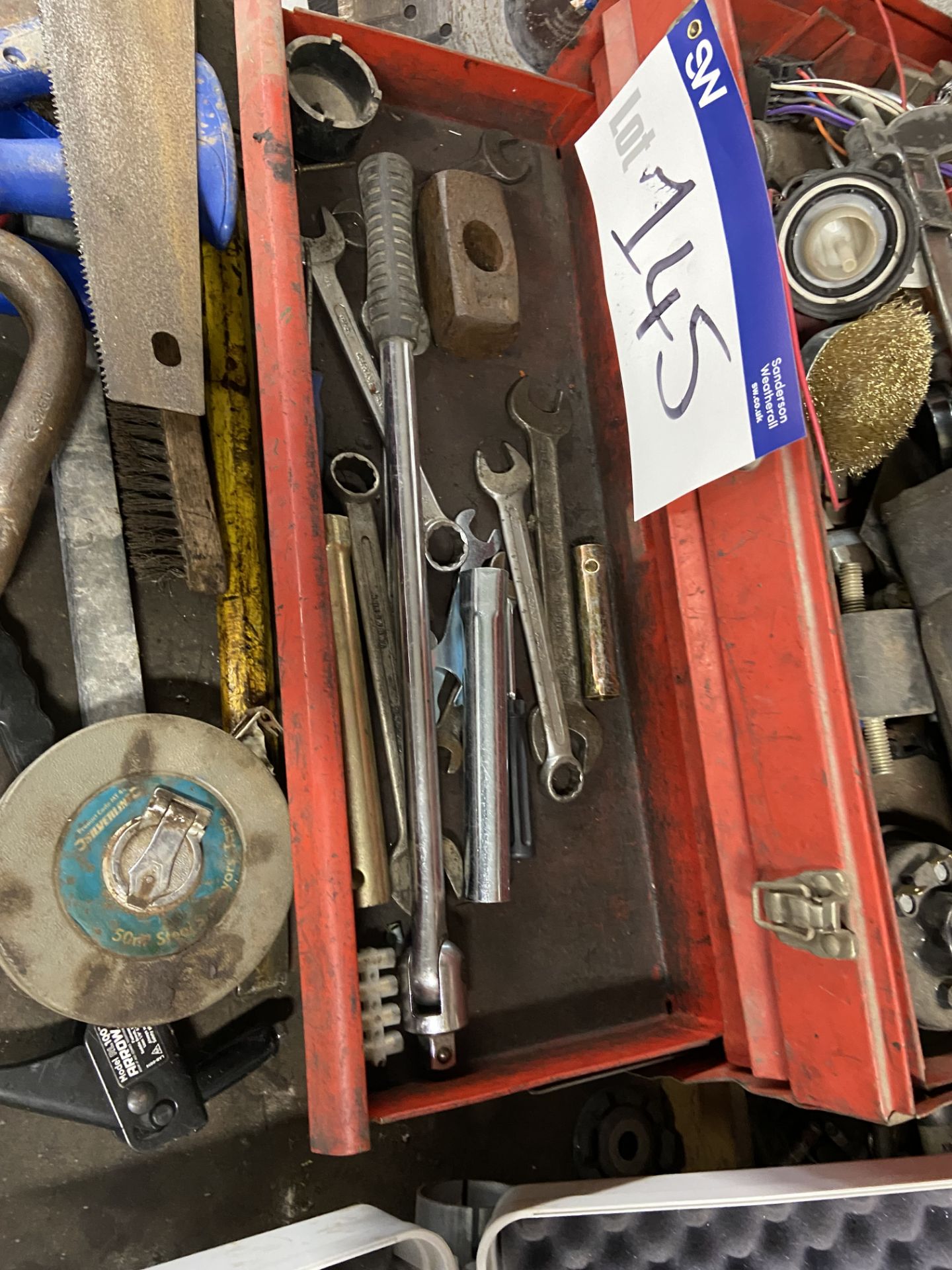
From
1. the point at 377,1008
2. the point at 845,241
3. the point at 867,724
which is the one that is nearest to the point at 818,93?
the point at 845,241

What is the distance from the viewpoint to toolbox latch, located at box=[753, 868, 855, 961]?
66cm

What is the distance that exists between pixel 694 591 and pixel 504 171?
0.61 m

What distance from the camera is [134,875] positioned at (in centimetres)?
82

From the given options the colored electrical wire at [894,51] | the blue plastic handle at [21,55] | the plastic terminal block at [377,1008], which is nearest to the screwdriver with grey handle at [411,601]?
the plastic terminal block at [377,1008]

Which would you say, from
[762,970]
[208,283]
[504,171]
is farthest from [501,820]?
[504,171]

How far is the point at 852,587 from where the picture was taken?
776 mm

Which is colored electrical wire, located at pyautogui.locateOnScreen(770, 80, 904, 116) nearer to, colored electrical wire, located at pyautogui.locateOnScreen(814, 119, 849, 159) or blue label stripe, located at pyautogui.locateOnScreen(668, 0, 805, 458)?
colored electrical wire, located at pyautogui.locateOnScreen(814, 119, 849, 159)

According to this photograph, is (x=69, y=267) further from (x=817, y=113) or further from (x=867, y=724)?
(x=867, y=724)

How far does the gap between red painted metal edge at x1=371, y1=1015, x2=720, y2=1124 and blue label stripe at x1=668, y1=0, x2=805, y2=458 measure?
0.61 metres

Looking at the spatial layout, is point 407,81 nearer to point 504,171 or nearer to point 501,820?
point 504,171

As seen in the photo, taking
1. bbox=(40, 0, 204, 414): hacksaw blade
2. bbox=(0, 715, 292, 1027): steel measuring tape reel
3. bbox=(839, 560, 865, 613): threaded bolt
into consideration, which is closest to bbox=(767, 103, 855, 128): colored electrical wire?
bbox=(839, 560, 865, 613): threaded bolt

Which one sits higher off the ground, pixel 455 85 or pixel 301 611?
pixel 455 85

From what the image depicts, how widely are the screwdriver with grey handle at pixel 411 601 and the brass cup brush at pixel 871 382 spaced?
1.39 ft

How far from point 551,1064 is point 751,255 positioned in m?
0.78
